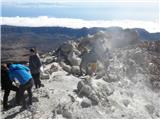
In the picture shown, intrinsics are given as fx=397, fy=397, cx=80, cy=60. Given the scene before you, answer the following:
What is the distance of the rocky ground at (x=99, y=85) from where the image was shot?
1789 cm

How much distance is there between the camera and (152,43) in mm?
31672

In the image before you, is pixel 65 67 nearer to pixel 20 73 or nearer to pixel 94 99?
pixel 94 99

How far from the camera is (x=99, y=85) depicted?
20.2 meters

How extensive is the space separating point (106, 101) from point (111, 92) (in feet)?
4.38

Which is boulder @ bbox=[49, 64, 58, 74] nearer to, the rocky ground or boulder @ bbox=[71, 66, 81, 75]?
the rocky ground

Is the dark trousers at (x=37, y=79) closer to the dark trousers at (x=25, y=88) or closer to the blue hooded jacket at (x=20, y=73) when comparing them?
the dark trousers at (x=25, y=88)

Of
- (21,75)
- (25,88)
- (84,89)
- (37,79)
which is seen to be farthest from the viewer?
(37,79)

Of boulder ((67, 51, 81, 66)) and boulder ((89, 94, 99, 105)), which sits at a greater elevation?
boulder ((67, 51, 81, 66))

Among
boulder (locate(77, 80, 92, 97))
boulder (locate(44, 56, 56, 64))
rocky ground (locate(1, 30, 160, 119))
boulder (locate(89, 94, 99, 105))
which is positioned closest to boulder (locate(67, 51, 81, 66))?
rocky ground (locate(1, 30, 160, 119))

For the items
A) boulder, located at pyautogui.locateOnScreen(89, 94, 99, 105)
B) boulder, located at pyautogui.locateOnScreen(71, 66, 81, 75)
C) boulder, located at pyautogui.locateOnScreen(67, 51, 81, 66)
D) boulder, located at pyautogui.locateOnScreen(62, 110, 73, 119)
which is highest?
boulder, located at pyautogui.locateOnScreen(67, 51, 81, 66)

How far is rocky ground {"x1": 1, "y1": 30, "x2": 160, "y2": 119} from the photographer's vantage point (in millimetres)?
17891

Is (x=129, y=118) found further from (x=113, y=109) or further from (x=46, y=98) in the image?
(x=46, y=98)

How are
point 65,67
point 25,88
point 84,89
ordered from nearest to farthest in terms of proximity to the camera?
point 25,88
point 84,89
point 65,67

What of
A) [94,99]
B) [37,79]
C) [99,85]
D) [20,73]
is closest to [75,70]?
[99,85]
